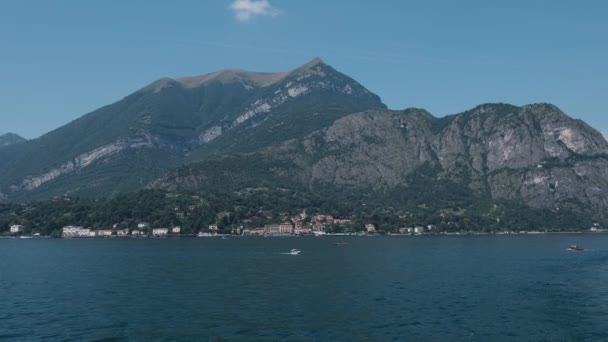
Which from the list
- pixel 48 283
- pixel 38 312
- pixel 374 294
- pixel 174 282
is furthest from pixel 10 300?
pixel 374 294

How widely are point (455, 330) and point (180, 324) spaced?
24203mm

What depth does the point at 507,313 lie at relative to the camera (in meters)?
69.1

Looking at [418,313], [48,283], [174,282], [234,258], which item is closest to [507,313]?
[418,313]

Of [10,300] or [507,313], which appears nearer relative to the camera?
[507,313]

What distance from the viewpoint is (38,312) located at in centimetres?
6894

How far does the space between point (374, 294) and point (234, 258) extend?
63.2 meters

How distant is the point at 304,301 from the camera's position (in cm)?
7606

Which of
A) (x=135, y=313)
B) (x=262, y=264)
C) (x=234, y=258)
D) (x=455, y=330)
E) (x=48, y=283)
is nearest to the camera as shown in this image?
(x=455, y=330)

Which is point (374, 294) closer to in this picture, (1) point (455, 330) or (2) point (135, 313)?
(1) point (455, 330)

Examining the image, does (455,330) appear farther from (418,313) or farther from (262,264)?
(262,264)

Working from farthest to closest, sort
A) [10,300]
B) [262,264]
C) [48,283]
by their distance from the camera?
[262,264] → [48,283] → [10,300]

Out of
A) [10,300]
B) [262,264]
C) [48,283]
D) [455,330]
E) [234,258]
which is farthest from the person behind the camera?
[234,258]

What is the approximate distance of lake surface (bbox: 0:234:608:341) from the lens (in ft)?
194

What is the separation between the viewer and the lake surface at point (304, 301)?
59.2m
